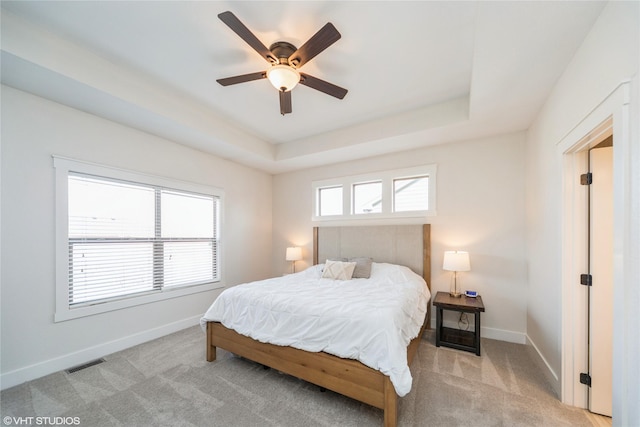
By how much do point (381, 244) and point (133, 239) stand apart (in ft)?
11.1

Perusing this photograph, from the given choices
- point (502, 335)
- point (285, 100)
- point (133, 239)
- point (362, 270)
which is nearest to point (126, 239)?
point (133, 239)

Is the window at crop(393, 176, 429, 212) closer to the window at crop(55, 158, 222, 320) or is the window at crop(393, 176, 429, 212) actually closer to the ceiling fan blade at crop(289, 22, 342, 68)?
the ceiling fan blade at crop(289, 22, 342, 68)

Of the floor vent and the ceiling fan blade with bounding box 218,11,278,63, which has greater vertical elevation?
the ceiling fan blade with bounding box 218,11,278,63

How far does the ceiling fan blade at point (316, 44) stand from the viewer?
5.16 feet

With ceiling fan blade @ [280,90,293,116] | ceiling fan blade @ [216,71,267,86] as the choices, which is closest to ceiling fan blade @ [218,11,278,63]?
ceiling fan blade @ [216,71,267,86]

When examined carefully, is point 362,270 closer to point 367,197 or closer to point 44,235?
point 367,197

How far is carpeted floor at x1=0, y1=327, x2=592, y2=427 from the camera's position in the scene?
6.01ft

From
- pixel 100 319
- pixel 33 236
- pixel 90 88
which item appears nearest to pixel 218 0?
pixel 90 88

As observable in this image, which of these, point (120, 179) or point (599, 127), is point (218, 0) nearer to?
point (120, 179)

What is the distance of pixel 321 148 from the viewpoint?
3.91 m

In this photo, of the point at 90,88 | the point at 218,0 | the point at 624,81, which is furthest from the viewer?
the point at 90,88

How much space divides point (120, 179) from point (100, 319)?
1.61 meters

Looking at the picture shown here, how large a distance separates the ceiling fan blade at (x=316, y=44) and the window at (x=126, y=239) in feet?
8.41

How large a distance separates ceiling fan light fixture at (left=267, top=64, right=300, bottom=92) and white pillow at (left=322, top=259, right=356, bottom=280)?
234cm
